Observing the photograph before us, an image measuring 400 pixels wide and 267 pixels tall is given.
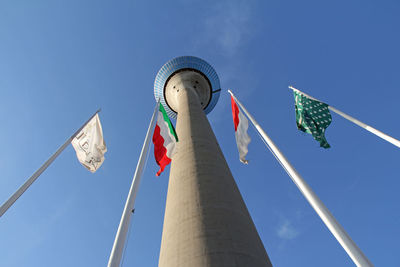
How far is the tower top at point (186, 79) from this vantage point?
31.4 meters

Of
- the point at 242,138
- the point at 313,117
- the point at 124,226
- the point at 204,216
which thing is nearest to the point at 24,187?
the point at 124,226

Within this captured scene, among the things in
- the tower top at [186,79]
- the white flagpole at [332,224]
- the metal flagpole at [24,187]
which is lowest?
the white flagpole at [332,224]

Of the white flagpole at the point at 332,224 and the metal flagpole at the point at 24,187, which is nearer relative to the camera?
the white flagpole at the point at 332,224

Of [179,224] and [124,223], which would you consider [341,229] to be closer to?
[179,224]

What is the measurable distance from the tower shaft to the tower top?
18.7 m

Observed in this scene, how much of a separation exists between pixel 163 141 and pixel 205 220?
418 cm

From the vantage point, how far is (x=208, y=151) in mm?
13438

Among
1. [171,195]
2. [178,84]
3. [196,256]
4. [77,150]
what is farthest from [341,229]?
[178,84]

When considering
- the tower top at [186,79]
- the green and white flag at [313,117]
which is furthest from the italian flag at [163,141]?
the tower top at [186,79]

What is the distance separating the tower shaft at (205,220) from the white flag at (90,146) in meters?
3.60

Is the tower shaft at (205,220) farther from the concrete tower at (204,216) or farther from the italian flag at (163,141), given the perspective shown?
the italian flag at (163,141)

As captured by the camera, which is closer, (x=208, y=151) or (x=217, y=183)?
(x=217, y=183)

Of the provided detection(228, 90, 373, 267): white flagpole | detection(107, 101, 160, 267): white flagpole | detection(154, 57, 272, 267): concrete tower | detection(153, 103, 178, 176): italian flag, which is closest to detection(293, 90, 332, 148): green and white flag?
detection(228, 90, 373, 267): white flagpole

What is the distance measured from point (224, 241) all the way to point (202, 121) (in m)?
11.0
